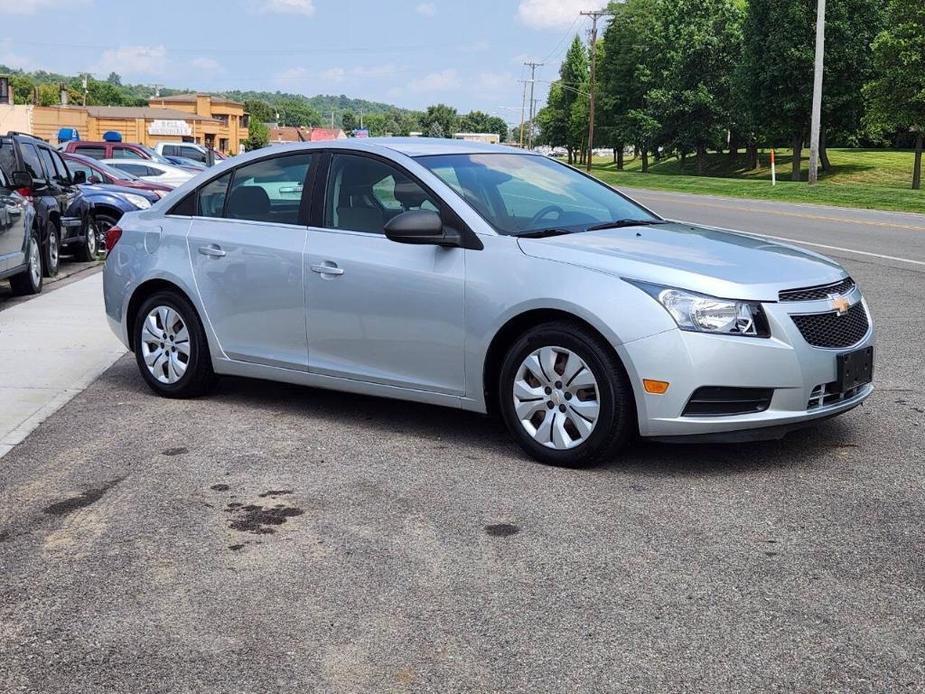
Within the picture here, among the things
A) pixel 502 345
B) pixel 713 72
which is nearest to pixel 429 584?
pixel 502 345

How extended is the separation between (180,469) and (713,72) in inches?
2954

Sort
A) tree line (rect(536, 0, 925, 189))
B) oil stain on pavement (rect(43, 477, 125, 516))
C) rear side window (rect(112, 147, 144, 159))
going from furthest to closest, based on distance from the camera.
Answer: tree line (rect(536, 0, 925, 189)) → rear side window (rect(112, 147, 144, 159)) → oil stain on pavement (rect(43, 477, 125, 516))

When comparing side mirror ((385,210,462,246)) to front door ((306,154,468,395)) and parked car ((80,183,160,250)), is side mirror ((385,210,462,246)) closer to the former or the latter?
front door ((306,154,468,395))

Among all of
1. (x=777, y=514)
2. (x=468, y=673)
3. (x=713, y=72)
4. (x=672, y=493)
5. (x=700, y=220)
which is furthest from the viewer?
(x=713, y=72)

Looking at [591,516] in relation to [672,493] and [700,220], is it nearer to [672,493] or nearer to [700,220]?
[672,493]

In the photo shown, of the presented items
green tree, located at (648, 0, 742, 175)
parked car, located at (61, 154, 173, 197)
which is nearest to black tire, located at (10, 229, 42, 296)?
parked car, located at (61, 154, 173, 197)

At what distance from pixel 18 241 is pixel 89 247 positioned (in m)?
5.15

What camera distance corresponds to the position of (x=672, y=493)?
5590 mm

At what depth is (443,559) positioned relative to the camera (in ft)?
15.4

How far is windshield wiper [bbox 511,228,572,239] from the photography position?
20.9 feet

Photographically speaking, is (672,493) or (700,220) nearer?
(672,493)

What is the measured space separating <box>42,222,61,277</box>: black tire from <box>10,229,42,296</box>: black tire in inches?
54.1

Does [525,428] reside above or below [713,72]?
below

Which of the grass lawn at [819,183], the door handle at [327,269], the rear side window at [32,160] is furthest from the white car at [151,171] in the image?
the door handle at [327,269]
